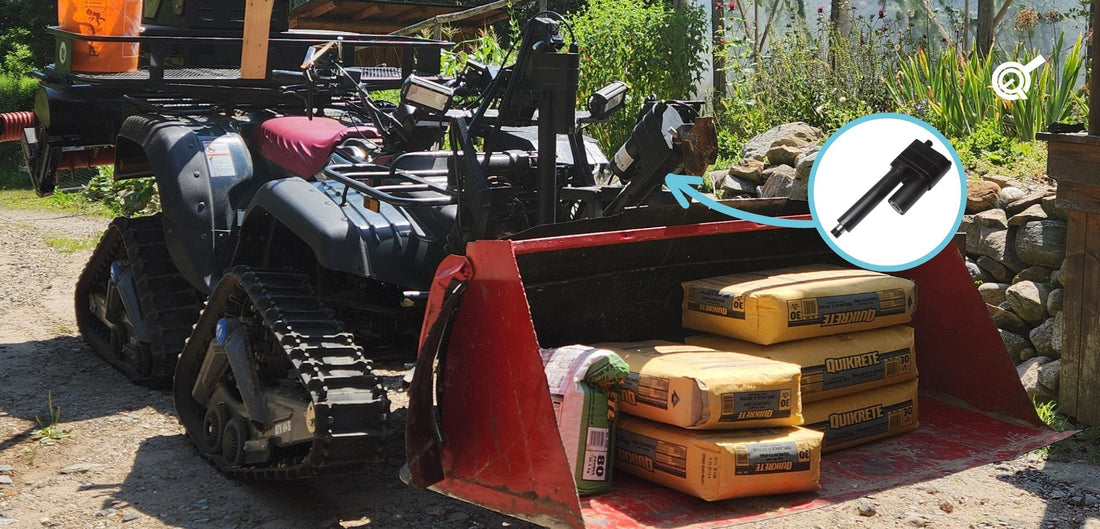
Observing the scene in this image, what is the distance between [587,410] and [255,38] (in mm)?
3472

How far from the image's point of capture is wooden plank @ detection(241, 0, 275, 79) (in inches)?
249

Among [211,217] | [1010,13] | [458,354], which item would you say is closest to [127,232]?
[211,217]

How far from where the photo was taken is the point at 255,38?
6379 mm

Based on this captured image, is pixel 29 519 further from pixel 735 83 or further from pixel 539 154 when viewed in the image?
pixel 735 83

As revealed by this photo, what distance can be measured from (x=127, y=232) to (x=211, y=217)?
99cm

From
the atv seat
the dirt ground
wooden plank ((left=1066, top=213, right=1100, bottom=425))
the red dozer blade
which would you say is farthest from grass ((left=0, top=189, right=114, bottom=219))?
wooden plank ((left=1066, top=213, right=1100, bottom=425))

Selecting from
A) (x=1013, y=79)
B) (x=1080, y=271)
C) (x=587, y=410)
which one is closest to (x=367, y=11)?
(x=1013, y=79)

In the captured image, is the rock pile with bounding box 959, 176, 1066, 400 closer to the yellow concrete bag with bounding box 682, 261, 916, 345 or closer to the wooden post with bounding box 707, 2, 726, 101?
the yellow concrete bag with bounding box 682, 261, 916, 345

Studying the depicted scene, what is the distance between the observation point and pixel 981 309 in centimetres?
468

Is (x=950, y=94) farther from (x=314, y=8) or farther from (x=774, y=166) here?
(x=314, y=8)

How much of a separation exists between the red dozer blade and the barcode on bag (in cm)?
17

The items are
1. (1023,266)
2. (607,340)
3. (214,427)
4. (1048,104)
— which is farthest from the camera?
(1048,104)

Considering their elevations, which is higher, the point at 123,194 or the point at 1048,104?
the point at 1048,104

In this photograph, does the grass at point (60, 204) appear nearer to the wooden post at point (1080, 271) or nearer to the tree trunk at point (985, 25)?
the tree trunk at point (985, 25)
